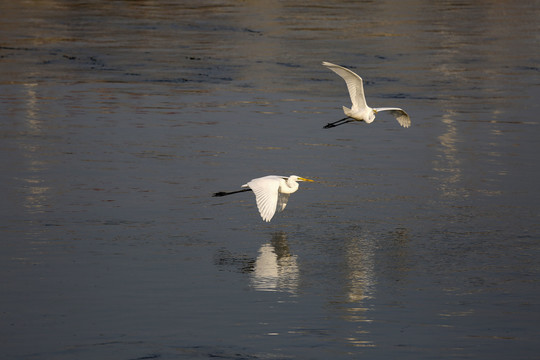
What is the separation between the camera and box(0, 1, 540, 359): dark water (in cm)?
891

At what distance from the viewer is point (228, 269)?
416 inches

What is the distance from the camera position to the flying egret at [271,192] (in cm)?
1183

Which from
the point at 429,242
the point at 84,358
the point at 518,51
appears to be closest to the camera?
the point at 84,358

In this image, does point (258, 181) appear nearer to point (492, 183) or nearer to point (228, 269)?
point (228, 269)

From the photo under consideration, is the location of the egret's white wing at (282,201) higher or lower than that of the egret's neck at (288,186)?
lower

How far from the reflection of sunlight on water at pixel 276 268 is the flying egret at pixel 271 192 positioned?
1.06 ft

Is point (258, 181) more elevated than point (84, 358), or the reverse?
point (258, 181)

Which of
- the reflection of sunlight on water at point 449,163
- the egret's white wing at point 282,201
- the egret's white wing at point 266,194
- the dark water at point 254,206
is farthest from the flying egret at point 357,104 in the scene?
the egret's white wing at point 266,194

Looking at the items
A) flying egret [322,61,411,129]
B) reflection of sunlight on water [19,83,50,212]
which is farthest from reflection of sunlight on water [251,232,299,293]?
flying egret [322,61,411,129]

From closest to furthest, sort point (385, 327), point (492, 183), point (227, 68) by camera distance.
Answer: point (385, 327) → point (492, 183) → point (227, 68)

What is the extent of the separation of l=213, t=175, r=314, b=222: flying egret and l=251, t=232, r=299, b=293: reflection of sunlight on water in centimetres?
32

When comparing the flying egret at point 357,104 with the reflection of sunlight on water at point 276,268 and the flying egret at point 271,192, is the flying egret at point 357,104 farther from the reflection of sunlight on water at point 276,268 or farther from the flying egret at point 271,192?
the reflection of sunlight on water at point 276,268

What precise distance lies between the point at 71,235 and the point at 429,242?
12.2 ft

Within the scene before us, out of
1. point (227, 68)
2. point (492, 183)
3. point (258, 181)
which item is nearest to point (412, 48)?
point (227, 68)
